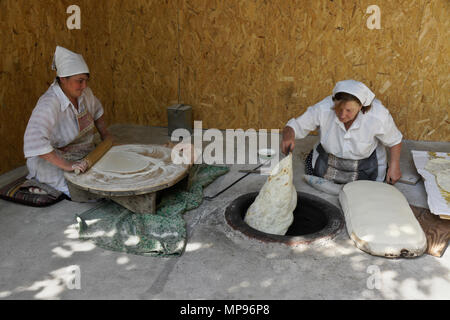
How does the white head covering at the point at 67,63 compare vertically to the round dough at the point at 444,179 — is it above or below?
above

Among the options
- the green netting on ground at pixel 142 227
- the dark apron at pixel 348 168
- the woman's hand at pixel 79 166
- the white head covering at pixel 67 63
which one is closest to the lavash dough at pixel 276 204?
the green netting on ground at pixel 142 227

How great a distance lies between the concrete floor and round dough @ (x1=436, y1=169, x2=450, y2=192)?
0.90 m

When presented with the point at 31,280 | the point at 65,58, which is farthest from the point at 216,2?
the point at 31,280

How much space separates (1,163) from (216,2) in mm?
3333

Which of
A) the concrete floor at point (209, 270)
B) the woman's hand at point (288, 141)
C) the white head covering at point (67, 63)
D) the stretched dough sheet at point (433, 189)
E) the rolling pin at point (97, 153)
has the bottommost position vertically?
the concrete floor at point (209, 270)

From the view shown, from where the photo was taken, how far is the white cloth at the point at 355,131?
3.71 metres

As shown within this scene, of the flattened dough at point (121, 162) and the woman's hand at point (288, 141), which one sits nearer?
the flattened dough at point (121, 162)

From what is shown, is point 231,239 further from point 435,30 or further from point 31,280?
point 435,30

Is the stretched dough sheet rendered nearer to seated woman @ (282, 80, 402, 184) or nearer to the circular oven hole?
seated woman @ (282, 80, 402, 184)

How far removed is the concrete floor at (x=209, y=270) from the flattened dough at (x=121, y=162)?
0.56 m

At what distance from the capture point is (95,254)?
9.82ft

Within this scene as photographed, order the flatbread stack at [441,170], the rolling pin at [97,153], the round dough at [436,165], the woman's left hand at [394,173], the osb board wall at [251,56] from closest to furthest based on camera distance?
the rolling pin at [97,153] → the flatbread stack at [441,170] → the woman's left hand at [394,173] → the round dough at [436,165] → the osb board wall at [251,56]

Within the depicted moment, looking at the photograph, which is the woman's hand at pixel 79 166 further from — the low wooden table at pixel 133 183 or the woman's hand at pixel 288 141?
the woman's hand at pixel 288 141

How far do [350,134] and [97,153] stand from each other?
2.31m
